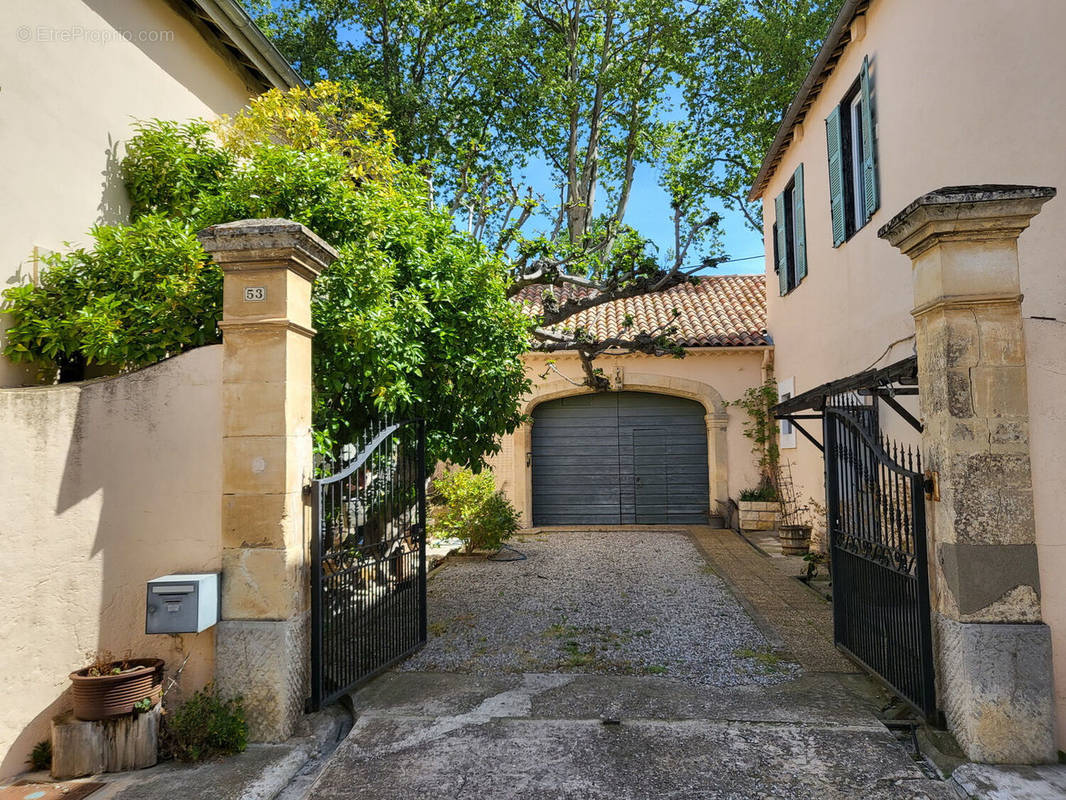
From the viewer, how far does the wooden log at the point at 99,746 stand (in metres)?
3.55

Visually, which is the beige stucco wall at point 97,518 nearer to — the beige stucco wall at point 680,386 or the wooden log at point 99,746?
the wooden log at point 99,746

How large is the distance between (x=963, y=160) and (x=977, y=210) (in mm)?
2882

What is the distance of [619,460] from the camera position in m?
13.5

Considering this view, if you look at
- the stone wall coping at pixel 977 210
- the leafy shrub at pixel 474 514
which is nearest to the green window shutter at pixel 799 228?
the leafy shrub at pixel 474 514

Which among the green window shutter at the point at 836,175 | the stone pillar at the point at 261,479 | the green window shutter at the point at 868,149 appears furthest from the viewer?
the green window shutter at the point at 836,175

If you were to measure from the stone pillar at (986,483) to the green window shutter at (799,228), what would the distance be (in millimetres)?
7318

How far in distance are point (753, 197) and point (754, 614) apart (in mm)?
9154

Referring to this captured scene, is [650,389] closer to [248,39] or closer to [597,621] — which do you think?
[597,621]

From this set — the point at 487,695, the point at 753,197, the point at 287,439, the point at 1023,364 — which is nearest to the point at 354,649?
the point at 487,695

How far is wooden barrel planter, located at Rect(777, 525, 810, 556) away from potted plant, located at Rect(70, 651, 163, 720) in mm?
8149

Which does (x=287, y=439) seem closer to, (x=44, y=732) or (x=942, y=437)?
(x=44, y=732)

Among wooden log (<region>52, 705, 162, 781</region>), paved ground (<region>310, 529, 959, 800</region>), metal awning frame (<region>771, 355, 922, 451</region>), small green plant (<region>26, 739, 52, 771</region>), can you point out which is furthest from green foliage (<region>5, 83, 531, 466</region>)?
metal awning frame (<region>771, 355, 922, 451</region>)

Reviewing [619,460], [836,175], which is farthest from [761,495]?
[836,175]

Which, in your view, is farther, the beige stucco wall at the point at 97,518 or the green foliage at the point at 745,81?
the green foliage at the point at 745,81
